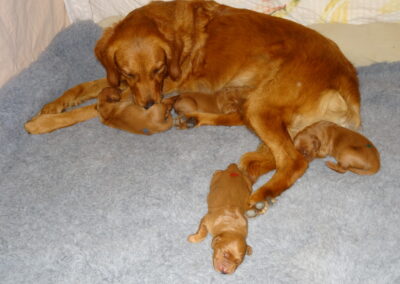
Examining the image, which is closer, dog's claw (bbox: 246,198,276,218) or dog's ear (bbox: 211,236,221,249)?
dog's ear (bbox: 211,236,221,249)

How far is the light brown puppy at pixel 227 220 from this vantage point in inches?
78.7

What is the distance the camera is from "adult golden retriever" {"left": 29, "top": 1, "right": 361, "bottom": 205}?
275 cm

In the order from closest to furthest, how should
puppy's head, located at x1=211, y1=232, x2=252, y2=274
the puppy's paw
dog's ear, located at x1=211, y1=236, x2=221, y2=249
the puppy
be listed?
puppy's head, located at x1=211, y1=232, x2=252, y2=274 < dog's ear, located at x1=211, y1=236, x2=221, y2=249 < the puppy < the puppy's paw

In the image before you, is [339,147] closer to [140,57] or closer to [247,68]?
[247,68]

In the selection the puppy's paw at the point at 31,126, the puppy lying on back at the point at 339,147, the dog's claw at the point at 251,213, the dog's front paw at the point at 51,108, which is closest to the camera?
the dog's claw at the point at 251,213

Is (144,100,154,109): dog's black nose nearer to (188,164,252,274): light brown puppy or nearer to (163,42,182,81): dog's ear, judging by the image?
(163,42,182,81): dog's ear

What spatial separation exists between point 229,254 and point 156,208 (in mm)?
635

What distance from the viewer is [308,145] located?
8.60 feet

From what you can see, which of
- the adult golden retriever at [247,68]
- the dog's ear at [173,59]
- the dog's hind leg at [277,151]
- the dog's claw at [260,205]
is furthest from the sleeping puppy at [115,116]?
the dog's claw at [260,205]

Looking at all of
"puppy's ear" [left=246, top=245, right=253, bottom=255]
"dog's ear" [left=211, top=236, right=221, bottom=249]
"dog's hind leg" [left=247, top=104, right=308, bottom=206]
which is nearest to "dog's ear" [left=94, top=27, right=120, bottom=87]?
"dog's hind leg" [left=247, top=104, right=308, bottom=206]

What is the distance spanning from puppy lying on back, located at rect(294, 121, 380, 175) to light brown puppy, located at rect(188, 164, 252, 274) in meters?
0.51

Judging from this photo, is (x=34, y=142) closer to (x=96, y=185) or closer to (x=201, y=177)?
(x=96, y=185)

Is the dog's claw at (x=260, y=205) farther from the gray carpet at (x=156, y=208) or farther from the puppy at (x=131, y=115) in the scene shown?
the puppy at (x=131, y=115)

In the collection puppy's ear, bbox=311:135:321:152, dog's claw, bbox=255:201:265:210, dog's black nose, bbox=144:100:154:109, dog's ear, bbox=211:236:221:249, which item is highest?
puppy's ear, bbox=311:135:321:152
